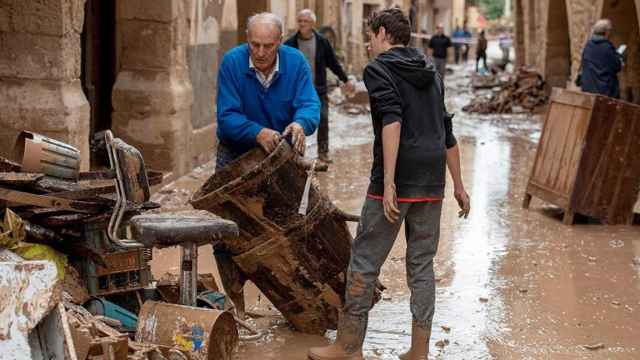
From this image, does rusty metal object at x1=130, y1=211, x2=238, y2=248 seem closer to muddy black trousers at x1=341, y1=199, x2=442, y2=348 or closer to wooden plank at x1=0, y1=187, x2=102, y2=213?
wooden plank at x1=0, y1=187, x2=102, y2=213

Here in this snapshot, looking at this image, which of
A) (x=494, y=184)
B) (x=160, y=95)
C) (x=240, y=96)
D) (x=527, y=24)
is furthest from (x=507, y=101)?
(x=240, y=96)

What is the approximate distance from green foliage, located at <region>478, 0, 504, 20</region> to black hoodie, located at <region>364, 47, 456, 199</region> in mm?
78228

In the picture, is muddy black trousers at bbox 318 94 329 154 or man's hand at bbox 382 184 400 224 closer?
man's hand at bbox 382 184 400 224

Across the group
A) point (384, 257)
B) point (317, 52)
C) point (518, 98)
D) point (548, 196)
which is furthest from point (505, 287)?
point (518, 98)

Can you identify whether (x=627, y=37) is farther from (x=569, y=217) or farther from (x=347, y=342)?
(x=347, y=342)

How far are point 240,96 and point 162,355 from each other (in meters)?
1.56

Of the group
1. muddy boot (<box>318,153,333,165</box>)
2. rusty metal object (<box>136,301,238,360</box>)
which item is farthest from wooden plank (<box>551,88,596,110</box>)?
rusty metal object (<box>136,301,238,360</box>)

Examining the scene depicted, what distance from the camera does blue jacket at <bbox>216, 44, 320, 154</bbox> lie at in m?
5.52

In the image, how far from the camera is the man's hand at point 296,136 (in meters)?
5.28

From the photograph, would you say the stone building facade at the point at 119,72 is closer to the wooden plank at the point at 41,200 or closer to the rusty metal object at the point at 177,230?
the wooden plank at the point at 41,200

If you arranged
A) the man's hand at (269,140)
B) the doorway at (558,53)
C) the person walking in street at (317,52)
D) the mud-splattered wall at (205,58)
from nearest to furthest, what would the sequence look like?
the man's hand at (269,140), the mud-splattered wall at (205,58), the person walking in street at (317,52), the doorway at (558,53)

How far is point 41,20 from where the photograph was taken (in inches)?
303

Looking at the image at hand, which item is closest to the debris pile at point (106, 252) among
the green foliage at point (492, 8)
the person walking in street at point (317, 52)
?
the person walking in street at point (317, 52)

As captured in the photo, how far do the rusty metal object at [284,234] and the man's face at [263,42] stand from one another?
475mm
